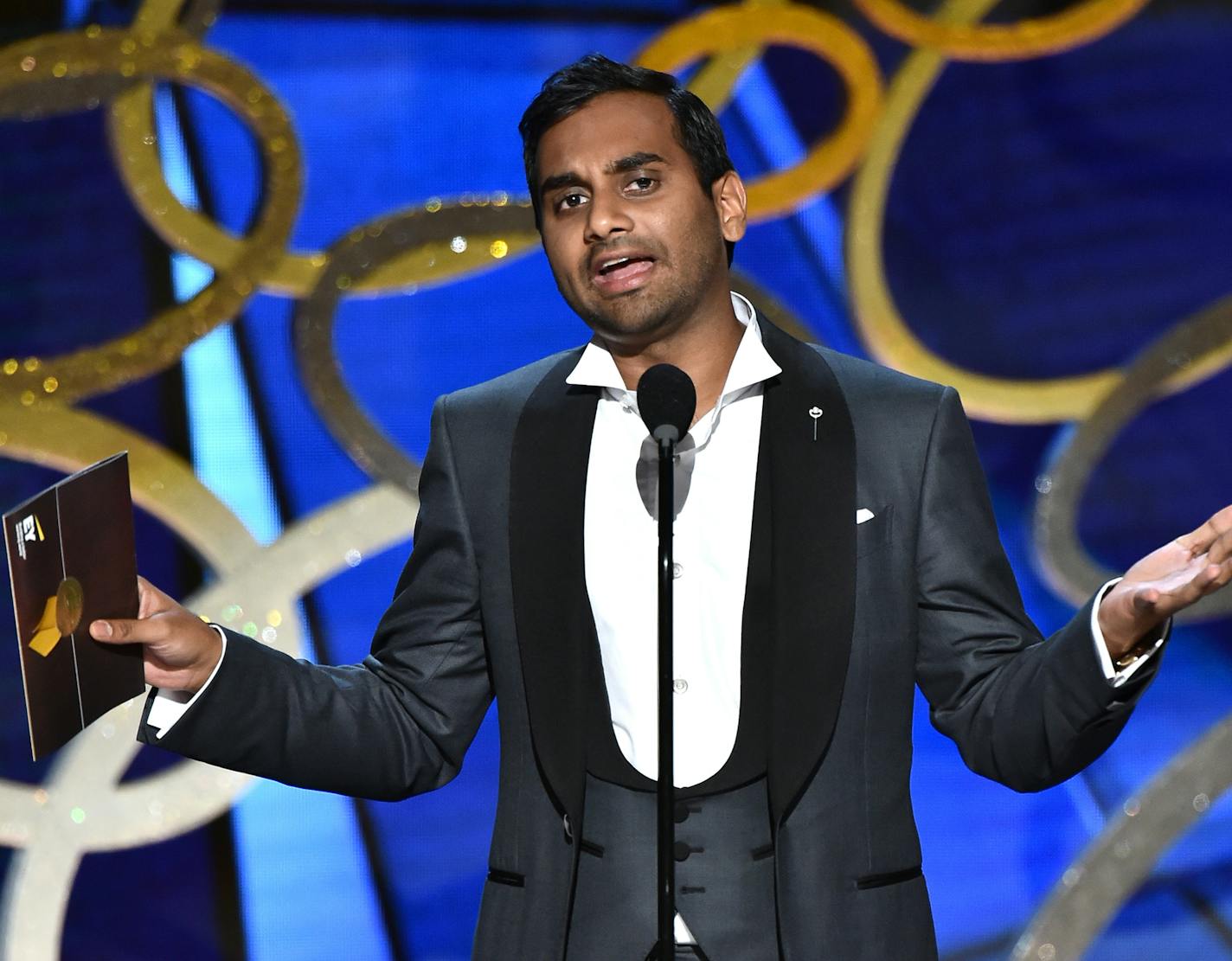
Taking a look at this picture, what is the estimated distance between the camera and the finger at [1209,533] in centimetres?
143

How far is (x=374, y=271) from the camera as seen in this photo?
3.22 metres

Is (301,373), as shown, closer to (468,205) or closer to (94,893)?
(468,205)

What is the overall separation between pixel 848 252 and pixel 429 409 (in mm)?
977

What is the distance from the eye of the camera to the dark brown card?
1.45 metres

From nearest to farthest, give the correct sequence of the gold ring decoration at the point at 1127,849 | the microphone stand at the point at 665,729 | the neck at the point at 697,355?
the microphone stand at the point at 665,729 < the neck at the point at 697,355 < the gold ring decoration at the point at 1127,849

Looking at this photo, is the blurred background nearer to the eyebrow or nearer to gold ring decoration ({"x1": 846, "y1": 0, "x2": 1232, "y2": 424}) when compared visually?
gold ring decoration ({"x1": 846, "y1": 0, "x2": 1232, "y2": 424})

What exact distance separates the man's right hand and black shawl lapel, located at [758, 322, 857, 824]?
65cm

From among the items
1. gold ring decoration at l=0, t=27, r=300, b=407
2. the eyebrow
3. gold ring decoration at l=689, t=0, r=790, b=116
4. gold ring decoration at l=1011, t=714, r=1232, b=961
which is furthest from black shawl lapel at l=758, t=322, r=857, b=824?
gold ring decoration at l=1011, t=714, r=1232, b=961

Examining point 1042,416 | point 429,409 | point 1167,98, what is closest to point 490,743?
point 429,409

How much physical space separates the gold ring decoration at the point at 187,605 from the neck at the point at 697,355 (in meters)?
1.32

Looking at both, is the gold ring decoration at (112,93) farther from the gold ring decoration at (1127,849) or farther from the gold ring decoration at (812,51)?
the gold ring decoration at (1127,849)

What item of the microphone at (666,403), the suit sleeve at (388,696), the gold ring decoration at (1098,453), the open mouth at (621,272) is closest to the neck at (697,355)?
the open mouth at (621,272)

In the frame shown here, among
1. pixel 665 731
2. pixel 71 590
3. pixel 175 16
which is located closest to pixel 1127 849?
pixel 665 731

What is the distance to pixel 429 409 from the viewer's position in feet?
10.7
